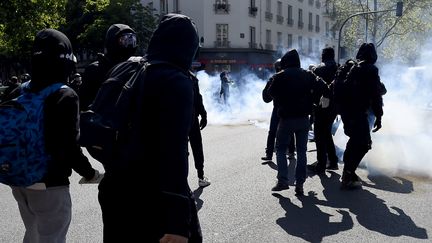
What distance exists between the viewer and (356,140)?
6062 millimetres

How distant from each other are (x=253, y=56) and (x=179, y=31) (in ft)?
134

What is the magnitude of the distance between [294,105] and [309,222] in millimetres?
1557

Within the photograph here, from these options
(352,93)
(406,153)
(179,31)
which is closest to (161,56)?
(179,31)

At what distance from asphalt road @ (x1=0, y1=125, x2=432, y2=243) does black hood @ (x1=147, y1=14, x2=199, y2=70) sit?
254 centimetres

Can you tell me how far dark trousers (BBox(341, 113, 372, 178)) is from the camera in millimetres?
6035

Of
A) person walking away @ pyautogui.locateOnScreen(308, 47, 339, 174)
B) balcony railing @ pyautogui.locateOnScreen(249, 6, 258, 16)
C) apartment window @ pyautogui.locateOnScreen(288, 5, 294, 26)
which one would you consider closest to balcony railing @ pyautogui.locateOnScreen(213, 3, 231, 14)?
balcony railing @ pyautogui.locateOnScreen(249, 6, 258, 16)

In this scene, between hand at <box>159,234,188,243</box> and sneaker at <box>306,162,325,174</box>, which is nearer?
hand at <box>159,234,188,243</box>

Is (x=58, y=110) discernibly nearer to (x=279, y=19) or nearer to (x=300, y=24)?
(x=279, y=19)

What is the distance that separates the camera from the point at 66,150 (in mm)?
2764

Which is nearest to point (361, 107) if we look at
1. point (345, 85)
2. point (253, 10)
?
point (345, 85)

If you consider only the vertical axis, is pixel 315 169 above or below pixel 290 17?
below

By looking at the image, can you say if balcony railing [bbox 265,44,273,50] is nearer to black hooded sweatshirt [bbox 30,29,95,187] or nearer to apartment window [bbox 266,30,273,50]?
apartment window [bbox 266,30,273,50]

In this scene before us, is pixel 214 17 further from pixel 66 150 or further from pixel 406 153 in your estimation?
pixel 66 150

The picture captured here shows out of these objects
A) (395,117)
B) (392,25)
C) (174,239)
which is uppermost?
(392,25)
